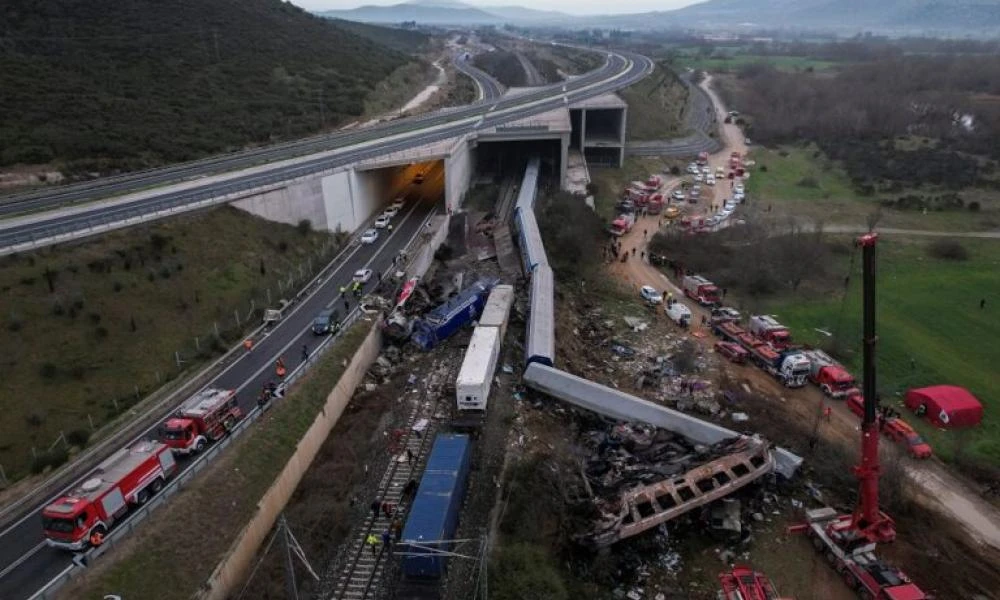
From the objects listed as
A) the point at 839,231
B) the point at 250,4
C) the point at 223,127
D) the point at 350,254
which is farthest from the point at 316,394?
the point at 250,4

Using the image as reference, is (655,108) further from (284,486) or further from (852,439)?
(284,486)

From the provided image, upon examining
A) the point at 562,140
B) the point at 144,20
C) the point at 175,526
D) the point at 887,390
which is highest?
the point at 144,20

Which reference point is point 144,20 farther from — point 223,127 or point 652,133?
point 652,133

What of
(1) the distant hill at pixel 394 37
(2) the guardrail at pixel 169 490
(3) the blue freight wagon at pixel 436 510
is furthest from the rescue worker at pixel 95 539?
(1) the distant hill at pixel 394 37

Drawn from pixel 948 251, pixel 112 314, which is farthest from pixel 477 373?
pixel 948 251

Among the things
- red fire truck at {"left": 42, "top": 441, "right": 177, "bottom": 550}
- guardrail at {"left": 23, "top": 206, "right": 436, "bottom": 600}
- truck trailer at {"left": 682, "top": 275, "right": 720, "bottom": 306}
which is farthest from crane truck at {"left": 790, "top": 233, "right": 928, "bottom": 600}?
red fire truck at {"left": 42, "top": 441, "right": 177, "bottom": 550}
